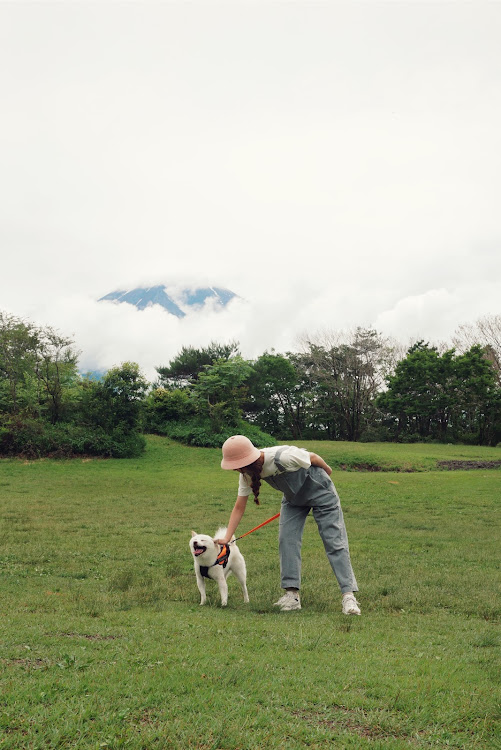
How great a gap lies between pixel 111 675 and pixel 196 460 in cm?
2655

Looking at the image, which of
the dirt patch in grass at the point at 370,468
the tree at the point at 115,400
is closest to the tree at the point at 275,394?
the dirt patch in grass at the point at 370,468

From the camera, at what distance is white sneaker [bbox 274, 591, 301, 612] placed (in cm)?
640

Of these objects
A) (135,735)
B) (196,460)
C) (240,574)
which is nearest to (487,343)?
(196,460)

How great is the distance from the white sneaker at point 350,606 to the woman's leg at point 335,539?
75 mm

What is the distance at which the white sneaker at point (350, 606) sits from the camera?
6.14m

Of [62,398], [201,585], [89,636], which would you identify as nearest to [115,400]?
→ [62,398]

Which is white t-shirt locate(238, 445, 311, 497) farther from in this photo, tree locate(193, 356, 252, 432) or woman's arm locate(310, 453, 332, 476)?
tree locate(193, 356, 252, 432)

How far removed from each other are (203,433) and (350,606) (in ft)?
94.1

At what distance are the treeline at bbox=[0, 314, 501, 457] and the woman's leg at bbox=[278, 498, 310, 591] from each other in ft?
75.3

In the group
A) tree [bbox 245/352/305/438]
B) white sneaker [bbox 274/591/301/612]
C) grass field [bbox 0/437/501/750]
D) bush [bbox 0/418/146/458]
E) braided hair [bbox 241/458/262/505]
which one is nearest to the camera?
grass field [bbox 0/437/501/750]

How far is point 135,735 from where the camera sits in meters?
3.03

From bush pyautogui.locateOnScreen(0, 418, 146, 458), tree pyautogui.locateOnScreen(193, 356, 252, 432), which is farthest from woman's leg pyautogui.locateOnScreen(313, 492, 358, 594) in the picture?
tree pyautogui.locateOnScreen(193, 356, 252, 432)

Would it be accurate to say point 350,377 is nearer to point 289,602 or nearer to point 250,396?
point 250,396

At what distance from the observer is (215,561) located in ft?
21.2
